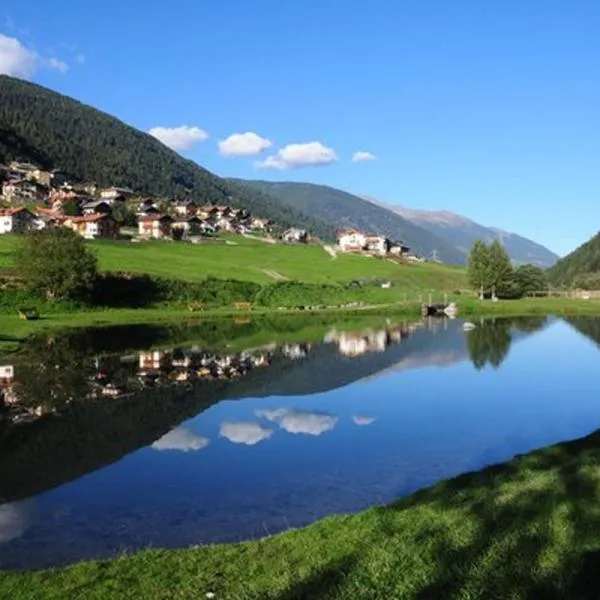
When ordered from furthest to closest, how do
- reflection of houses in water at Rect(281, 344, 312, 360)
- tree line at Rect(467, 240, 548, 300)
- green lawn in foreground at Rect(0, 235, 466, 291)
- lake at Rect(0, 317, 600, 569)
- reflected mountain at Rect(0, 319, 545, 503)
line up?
tree line at Rect(467, 240, 548, 300) → green lawn in foreground at Rect(0, 235, 466, 291) → reflection of houses in water at Rect(281, 344, 312, 360) → reflected mountain at Rect(0, 319, 545, 503) → lake at Rect(0, 317, 600, 569)

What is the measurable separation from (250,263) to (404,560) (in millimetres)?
141574

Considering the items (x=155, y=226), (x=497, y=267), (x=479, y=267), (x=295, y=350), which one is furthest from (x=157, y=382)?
(x=155, y=226)

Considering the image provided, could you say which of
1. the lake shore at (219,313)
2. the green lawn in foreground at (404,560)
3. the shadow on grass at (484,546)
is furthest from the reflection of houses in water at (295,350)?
the green lawn in foreground at (404,560)

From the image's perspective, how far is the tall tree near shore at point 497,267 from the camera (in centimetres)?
14575

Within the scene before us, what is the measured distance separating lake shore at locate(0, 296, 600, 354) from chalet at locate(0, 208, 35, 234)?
76.4 metres

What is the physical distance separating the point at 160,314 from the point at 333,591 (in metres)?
83.5

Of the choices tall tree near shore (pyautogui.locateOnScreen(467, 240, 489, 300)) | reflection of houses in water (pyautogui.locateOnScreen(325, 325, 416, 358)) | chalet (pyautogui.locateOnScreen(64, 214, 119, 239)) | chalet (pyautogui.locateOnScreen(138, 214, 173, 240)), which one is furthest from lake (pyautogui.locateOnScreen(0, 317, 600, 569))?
chalet (pyautogui.locateOnScreen(138, 214, 173, 240))

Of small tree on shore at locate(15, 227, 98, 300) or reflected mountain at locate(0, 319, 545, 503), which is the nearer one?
reflected mountain at locate(0, 319, 545, 503)

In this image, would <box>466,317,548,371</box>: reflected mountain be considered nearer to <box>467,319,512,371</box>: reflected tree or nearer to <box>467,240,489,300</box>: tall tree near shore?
<box>467,319,512,371</box>: reflected tree

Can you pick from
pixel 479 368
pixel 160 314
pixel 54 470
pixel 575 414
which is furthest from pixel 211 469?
pixel 160 314

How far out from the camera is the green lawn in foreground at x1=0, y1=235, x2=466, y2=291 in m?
124

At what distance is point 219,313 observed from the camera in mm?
99500

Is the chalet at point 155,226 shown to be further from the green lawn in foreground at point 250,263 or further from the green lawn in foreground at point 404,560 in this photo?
the green lawn in foreground at point 404,560

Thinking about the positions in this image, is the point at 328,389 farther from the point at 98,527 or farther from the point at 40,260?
the point at 40,260
